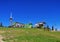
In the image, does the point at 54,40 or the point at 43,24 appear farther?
the point at 43,24

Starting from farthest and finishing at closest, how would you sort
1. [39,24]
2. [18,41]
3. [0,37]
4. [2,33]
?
[39,24] → [2,33] → [0,37] → [18,41]

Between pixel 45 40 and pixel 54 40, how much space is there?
1374 mm

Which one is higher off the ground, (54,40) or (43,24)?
(43,24)

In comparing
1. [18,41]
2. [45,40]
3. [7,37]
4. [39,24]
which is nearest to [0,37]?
[7,37]

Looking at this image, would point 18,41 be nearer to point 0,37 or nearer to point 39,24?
point 0,37

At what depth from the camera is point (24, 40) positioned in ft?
89.2

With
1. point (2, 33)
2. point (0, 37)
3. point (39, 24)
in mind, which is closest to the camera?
point (0, 37)

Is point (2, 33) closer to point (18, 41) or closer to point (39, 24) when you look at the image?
point (18, 41)

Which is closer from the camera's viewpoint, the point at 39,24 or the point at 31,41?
the point at 31,41

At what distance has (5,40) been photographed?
26.9 metres

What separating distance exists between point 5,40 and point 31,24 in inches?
781

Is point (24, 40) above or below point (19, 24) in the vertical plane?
below

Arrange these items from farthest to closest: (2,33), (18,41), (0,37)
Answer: (2,33) < (0,37) < (18,41)

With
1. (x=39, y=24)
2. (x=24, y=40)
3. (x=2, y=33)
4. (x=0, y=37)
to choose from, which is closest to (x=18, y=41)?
(x=24, y=40)
